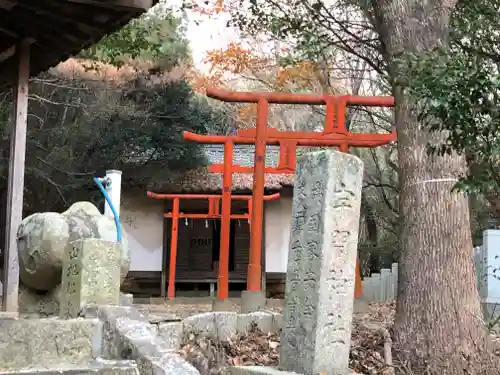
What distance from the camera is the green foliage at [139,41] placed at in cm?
1116

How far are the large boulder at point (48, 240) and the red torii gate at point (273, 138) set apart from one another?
293 cm

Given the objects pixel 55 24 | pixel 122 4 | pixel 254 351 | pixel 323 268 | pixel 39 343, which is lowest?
pixel 254 351

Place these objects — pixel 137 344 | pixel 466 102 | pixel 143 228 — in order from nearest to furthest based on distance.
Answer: pixel 466 102, pixel 137 344, pixel 143 228

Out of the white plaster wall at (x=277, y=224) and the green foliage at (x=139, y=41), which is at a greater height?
the green foliage at (x=139, y=41)

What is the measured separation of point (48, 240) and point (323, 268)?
3.58 metres

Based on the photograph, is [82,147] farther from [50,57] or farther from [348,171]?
[348,171]

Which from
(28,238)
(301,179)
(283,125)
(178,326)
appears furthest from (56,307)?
(283,125)

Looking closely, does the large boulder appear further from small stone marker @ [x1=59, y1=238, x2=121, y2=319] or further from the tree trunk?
the tree trunk

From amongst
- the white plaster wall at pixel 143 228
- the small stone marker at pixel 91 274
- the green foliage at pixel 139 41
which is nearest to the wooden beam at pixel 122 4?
the small stone marker at pixel 91 274

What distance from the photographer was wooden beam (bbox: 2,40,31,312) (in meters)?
6.37

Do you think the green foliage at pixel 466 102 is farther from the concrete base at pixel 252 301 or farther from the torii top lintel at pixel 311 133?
the torii top lintel at pixel 311 133

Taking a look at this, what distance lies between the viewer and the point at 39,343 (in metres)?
4.69

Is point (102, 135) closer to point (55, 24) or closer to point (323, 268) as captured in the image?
point (55, 24)

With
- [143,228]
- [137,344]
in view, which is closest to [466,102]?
[137,344]
